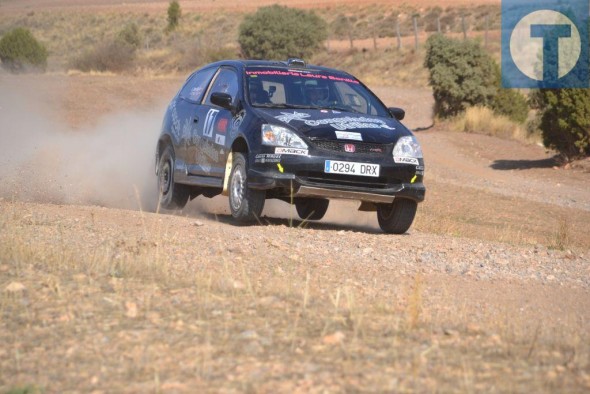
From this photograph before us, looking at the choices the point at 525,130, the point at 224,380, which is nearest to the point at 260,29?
the point at 525,130

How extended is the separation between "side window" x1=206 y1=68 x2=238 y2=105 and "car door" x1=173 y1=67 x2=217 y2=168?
0.21m

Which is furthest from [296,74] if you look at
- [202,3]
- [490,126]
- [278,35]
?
[202,3]

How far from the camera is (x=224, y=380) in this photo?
185 inches

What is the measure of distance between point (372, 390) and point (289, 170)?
19.1 ft

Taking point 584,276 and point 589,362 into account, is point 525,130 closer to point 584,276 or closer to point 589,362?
point 584,276

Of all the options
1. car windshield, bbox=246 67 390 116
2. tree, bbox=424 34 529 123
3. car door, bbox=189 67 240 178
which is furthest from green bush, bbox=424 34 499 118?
car door, bbox=189 67 240 178

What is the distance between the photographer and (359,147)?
1044 cm

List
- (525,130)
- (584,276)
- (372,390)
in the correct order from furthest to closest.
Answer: (525,130) < (584,276) < (372,390)

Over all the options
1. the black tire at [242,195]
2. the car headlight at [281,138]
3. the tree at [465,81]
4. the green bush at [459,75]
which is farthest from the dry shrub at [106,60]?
the car headlight at [281,138]

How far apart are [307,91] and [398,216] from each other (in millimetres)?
1625

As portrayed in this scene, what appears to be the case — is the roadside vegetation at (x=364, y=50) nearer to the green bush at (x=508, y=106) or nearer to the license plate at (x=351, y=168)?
the green bush at (x=508, y=106)

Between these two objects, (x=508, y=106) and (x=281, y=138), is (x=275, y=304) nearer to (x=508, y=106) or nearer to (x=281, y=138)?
(x=281, y=138)

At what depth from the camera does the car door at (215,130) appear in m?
11.3

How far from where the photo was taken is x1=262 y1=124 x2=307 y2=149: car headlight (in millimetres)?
10293
